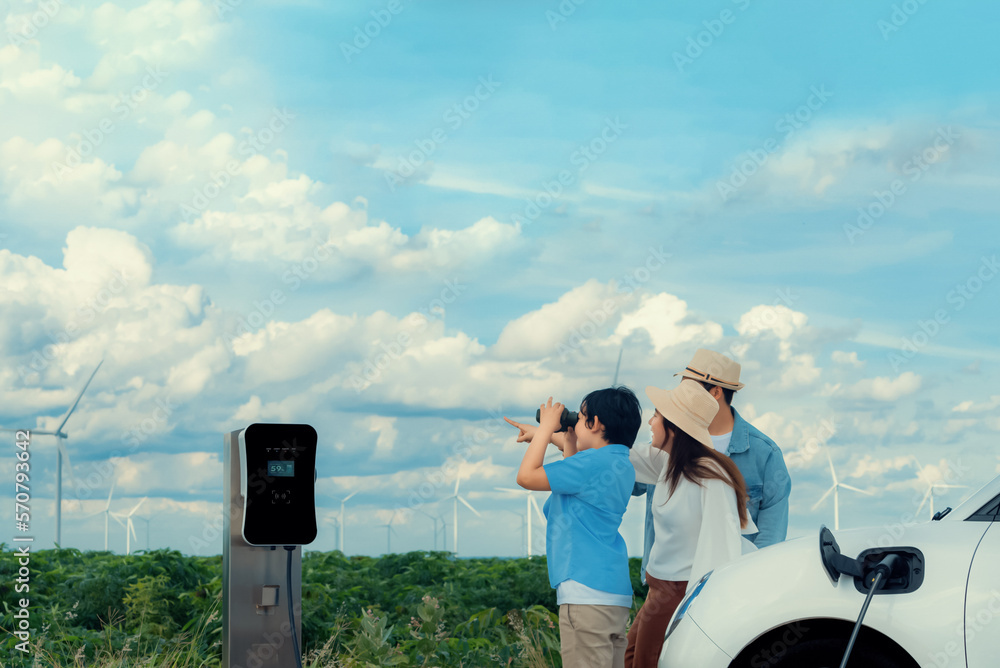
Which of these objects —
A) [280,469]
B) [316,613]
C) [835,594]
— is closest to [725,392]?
[835,594]

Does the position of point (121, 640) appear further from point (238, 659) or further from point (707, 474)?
point (707, 474)

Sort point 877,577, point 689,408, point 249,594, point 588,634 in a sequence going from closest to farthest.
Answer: point 877,577
point 588,634
point 689,408
point 249,594

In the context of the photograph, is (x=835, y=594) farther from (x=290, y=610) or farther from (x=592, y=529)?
(x=290, y=610)

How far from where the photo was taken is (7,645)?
6297 millimetres

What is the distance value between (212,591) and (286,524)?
119 inches

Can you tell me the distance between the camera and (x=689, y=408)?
15.3 ft

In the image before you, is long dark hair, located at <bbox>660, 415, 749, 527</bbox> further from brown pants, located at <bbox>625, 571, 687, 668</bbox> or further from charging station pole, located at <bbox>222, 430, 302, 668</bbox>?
charging station pole, located at <bbox>222, 430, 302, 668</bbox>

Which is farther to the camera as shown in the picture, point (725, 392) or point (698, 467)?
point (725, 392)

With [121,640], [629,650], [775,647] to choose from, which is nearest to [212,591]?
[121,640]

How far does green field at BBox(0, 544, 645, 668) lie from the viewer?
241 inches

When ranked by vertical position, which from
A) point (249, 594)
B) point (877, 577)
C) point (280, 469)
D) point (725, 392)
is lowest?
point (249, 594)

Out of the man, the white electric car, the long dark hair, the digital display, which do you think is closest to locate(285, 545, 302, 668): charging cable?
the digital display

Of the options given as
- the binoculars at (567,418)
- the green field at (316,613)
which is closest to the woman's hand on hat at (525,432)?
the binoculars at (567,418)

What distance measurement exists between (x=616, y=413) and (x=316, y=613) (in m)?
3.84
